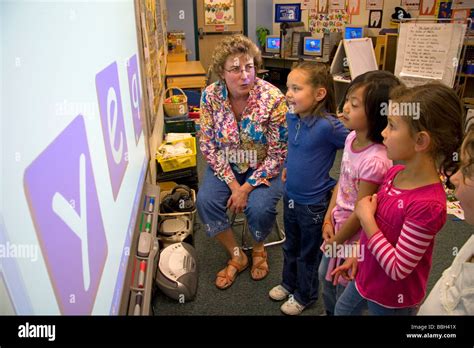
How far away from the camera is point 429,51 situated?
3049 mm

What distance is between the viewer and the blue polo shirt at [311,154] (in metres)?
→ 1.42

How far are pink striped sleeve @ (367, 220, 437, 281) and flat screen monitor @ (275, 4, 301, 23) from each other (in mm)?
6185

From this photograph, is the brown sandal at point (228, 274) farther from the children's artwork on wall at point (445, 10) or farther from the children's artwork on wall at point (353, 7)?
the children's artwork on wall at point (353, 7)

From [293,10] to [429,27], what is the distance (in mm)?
3824

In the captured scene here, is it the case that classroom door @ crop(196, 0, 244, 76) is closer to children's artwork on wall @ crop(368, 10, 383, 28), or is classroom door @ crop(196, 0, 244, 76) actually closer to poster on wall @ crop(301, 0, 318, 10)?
poster on wall @ crop(301, 0, 318, 10)

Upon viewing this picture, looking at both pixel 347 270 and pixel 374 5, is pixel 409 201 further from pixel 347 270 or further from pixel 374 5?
pixel 374 5

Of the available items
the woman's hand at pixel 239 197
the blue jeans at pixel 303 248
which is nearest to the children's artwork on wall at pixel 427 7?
the woman's hand at pixel 239 197

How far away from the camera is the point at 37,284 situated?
549mm

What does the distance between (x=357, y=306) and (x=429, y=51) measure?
2.71 m

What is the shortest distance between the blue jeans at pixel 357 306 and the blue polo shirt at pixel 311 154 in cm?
44

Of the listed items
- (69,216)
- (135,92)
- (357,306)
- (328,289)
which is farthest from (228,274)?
(69,216)
